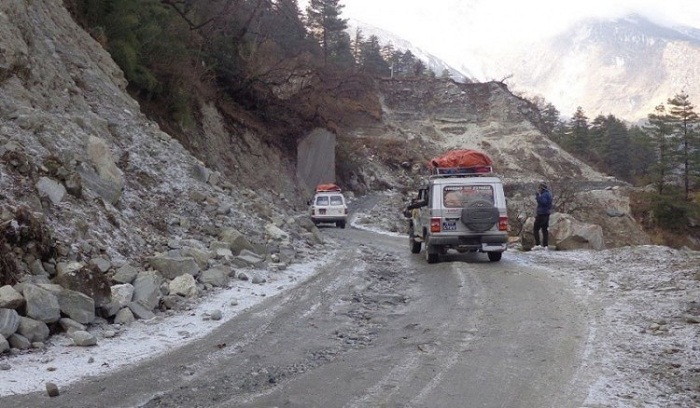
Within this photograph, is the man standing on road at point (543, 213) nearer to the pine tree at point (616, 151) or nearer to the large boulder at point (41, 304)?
the large boulder at point (41, 304)

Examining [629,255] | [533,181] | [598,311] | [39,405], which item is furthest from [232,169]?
[533,181]

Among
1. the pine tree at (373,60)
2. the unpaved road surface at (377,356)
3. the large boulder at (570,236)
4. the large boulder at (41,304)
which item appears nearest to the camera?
the unpaved road surface at (377,356)

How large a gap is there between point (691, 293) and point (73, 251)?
8.96 m

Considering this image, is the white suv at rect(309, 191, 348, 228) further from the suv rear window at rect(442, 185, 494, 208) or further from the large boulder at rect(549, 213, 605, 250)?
the suv rear window at rect(442, 185, 494, 208)

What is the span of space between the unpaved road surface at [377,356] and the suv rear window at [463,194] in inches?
135

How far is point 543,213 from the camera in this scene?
15766 mm

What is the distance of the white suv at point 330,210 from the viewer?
2814 cm

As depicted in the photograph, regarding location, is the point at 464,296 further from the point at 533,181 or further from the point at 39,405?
the point at 533,181

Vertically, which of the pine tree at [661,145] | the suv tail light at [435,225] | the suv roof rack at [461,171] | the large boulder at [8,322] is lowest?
Result: the large boulder at [8,322]

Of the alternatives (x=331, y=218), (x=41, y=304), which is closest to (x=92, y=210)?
(x=41, y=304)

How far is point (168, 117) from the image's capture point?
22625mm

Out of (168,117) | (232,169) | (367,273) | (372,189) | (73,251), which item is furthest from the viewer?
(372,189)

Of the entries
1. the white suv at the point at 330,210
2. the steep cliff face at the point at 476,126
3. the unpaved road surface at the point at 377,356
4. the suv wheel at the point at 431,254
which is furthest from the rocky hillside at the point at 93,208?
the steep cliff face at the point at 476,126

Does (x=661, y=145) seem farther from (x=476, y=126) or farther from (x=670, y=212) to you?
A: (x=476, y=126)
